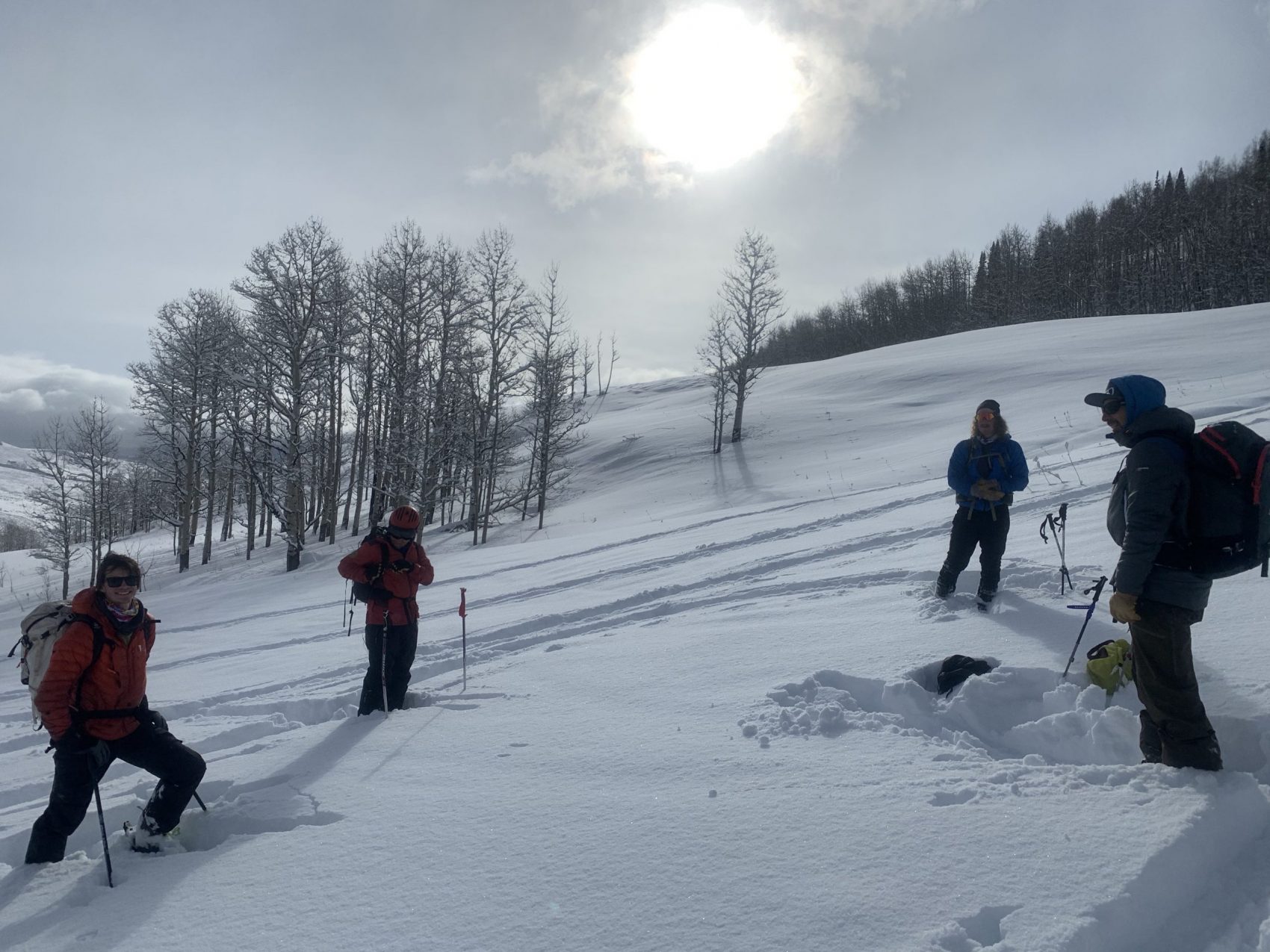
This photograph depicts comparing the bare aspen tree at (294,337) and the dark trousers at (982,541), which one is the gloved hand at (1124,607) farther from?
the bare aspen tree at (294,337)

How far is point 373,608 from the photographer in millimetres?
6008

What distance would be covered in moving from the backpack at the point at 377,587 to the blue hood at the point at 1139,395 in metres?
5.28

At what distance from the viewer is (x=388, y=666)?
235 inches

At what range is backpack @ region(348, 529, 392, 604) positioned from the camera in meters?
5.91

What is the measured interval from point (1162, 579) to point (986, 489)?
2.94 m

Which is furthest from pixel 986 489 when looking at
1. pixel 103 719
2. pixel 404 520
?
pixel 103 719

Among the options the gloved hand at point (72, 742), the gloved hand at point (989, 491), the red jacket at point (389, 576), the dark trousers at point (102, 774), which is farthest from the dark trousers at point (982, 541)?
the gloved hand at point (72, 742)

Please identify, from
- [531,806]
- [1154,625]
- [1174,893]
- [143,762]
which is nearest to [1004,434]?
[1154,625]

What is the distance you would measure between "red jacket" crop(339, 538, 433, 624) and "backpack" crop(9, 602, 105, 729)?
2.10 metres

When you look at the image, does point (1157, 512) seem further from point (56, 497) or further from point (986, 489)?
point (56, 497)

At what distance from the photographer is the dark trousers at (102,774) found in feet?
12.3

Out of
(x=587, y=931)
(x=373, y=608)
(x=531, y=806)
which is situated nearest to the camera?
(x=587, y=931)

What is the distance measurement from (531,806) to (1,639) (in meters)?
20.7

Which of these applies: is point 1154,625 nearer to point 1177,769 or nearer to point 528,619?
point 1177,769
